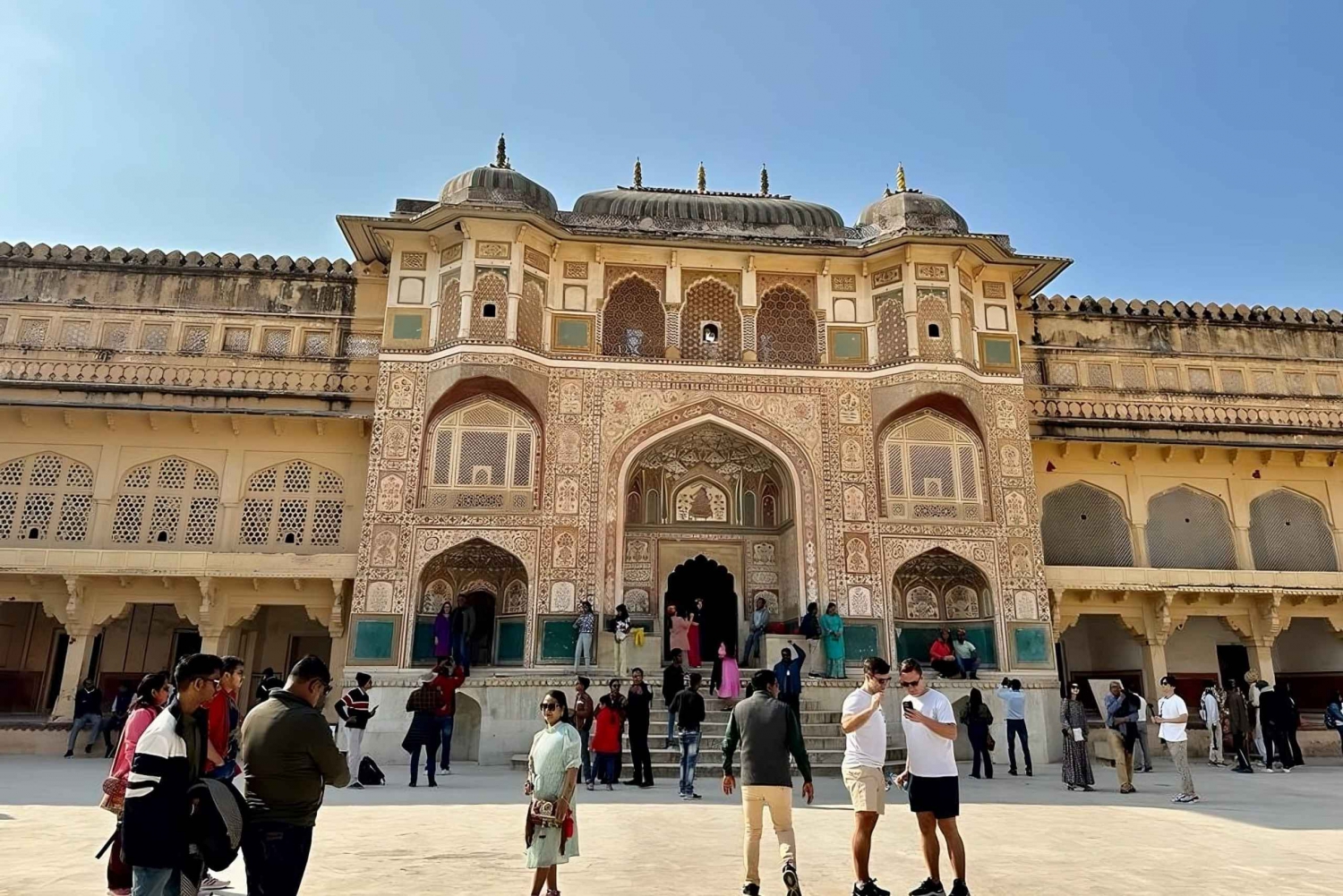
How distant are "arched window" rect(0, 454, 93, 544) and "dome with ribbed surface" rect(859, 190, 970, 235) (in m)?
15.1

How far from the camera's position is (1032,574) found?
1575 centimetres

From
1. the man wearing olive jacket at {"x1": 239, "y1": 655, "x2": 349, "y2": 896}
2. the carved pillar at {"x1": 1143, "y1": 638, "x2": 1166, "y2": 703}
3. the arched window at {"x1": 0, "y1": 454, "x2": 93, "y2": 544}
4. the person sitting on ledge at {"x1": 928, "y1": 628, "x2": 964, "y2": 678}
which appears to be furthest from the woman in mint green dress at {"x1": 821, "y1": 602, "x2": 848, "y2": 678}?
the arched window at {"x1": 0, "y1": 454, "x2": 93, "y2": 544}

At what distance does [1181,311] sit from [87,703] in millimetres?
21539

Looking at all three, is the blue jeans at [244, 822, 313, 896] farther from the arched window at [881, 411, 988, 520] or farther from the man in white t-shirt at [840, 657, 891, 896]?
the arched window at [881, 411, 988, 520]

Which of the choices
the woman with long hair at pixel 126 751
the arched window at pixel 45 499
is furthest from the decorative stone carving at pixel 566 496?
the woman with long hair at pixel 126 751

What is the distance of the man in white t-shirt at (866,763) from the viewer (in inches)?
192

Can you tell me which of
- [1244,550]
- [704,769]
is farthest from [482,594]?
[1244,550]

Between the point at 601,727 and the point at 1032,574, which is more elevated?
the point at 1032,574

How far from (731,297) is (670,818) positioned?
1117 cm

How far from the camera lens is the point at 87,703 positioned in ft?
47.3

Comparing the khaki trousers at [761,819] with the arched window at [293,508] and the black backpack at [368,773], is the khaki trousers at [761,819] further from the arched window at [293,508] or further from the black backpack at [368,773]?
the arched window at [293,508]

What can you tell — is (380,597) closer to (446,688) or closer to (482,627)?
(482,627)

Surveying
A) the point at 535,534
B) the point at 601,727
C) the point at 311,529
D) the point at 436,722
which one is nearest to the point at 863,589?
the point at 535,534

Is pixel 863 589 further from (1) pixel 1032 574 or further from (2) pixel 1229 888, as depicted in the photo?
(2) pixel 1229 888
